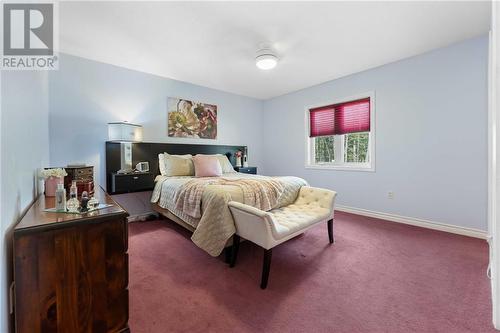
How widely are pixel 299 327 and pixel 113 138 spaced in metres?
3.10

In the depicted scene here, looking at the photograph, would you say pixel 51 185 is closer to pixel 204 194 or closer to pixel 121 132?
pixel 204 194

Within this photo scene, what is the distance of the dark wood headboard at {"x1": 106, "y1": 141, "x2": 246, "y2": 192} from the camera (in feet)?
10.3

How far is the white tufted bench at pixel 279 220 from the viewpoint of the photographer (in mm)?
1657

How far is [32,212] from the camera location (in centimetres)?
111

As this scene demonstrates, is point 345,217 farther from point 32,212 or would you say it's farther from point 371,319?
point 32,212

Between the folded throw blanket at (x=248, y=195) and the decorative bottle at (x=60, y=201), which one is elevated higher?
the decorative bottle at (x=60, y=201)

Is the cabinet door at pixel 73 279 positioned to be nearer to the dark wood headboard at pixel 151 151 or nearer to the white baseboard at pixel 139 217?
the dark wood headboard at pixel 151 151

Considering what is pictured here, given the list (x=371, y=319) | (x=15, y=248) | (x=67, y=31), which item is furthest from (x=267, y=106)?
(x=15, y=248)

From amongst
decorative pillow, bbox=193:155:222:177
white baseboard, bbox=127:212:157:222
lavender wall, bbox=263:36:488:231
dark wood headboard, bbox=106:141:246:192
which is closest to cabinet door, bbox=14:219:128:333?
decorative pillow, bbox=193:155:222:177

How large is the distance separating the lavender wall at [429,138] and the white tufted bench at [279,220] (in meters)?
1.51

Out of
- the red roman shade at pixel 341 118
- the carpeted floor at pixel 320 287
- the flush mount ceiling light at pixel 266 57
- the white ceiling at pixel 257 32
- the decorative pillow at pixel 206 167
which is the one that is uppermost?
the white ceiling at pixel 257 32

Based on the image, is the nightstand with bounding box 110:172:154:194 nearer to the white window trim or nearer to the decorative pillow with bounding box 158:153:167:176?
the decorative pillow with bounding box 158:153:167:176

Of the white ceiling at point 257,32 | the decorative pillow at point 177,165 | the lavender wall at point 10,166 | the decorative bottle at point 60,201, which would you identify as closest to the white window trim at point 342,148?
the white ceiling at point 257,32

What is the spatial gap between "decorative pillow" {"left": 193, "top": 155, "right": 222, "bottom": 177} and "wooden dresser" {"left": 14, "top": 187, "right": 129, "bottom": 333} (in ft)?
7.10
